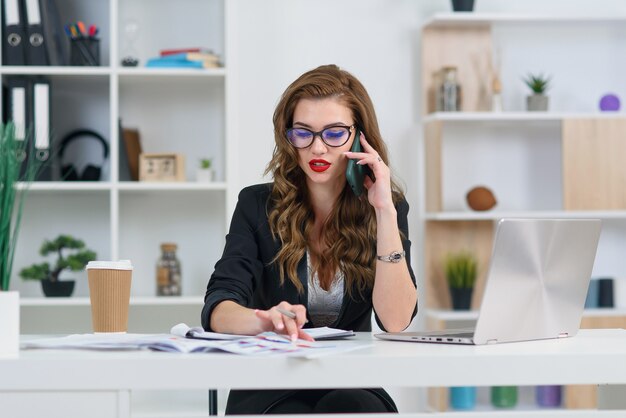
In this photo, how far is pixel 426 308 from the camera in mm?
4031

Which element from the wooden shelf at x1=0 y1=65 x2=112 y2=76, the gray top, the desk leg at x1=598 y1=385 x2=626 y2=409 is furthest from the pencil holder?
the desk leg at x1=598 y1=385 x2=626 y2=409

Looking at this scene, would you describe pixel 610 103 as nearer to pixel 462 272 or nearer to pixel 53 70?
pixel 462 272

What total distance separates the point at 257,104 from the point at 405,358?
9.28ft

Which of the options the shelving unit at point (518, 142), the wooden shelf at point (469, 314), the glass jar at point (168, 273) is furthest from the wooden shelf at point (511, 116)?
the glass jar at point (168, 273)

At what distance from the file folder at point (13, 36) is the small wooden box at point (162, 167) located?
2.01 feet

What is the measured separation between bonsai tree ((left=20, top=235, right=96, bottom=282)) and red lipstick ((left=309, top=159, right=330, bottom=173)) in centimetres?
187

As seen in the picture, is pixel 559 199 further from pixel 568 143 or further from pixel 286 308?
pixel 286 308

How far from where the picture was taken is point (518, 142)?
4.14m

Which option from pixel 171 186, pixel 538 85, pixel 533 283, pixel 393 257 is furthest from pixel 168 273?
pixel 533 283

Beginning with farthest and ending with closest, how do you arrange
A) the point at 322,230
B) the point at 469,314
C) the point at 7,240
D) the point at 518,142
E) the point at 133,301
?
the point at 518,142 → the point at 469,314 → the point at 133,301 → the point at 322,230 → the point at 7,240

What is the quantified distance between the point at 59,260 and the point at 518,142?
2.05 m

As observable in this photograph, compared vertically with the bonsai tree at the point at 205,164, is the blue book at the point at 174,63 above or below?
above

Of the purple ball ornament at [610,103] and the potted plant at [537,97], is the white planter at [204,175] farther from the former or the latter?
the purple ball ornament at [610,103]

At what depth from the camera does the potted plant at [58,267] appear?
361 cm
